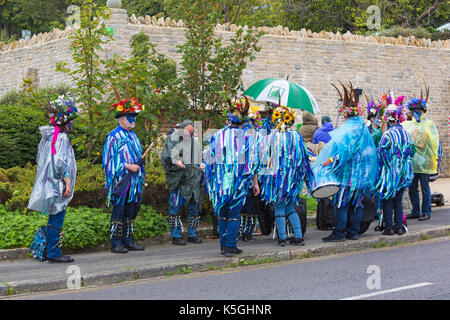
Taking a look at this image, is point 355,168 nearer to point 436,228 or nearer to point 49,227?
point 436,228

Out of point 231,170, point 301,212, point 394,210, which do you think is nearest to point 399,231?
point 394,210

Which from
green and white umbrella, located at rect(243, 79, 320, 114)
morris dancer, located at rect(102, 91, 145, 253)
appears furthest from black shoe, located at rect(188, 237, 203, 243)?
green and white umbrella, located at rect(243, 79, 320, 114)

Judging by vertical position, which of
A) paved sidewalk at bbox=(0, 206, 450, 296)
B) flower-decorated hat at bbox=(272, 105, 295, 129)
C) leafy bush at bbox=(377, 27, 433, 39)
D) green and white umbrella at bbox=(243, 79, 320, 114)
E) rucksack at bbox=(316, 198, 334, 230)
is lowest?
paved sidewalk at bbox=(0, 206, 450, 296)

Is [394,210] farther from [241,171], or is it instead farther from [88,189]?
[88,189]

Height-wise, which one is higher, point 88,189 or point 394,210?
point 88,189

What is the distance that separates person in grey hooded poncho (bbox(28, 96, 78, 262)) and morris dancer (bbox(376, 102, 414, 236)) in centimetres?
471

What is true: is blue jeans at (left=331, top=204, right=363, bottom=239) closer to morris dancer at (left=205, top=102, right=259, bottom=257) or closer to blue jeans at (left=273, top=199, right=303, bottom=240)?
blue jeans at (left=273, top=199, right=303, bottom=240)

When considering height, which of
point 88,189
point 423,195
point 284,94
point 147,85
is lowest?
point 423,195

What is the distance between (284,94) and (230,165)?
2950 mm

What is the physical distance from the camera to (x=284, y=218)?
32.2 ft

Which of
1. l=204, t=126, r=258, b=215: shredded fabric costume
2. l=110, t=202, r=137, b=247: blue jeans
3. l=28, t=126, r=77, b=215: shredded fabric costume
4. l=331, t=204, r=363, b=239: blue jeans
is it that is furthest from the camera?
l=331, t=204, r=363, b=239: blue jeans

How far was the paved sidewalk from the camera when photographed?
761 cm

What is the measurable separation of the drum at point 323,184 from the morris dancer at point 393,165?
0.94m
